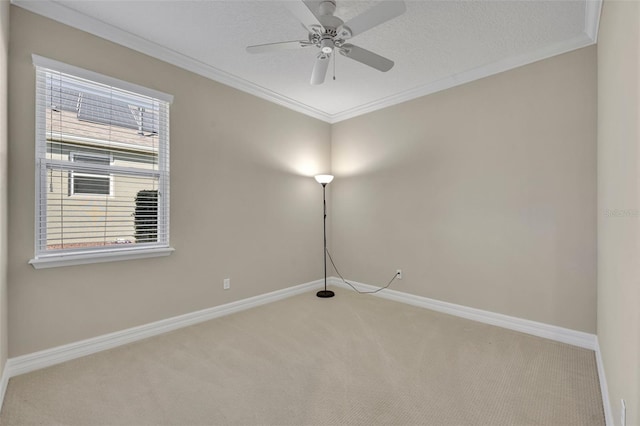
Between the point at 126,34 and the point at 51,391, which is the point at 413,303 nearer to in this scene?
the point at 51,391

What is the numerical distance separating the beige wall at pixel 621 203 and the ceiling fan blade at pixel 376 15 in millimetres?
978

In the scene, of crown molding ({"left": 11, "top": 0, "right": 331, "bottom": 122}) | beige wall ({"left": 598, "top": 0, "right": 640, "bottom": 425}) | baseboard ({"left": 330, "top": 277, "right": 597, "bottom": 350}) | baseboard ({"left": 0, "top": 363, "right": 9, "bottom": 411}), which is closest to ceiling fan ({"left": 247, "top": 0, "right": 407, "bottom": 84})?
beige wall ({"left": 598, "top": 0, "right": 640, "bottom": 425})

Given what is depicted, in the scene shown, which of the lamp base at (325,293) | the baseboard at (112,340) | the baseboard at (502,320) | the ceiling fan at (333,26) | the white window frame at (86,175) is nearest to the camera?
the ceiling fan at (333,26)

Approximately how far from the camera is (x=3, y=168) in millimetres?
1901

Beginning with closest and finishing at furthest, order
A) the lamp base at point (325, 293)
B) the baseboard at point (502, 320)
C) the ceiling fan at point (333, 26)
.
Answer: the ceiling fan at point (333, 26)
the baseboard at point (502, 320)
the lamp base at point (325, 293)

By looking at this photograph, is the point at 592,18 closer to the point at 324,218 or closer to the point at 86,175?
the point at 324,218

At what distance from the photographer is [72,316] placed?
7.64 ft

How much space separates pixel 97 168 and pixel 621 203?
3429 millimetres

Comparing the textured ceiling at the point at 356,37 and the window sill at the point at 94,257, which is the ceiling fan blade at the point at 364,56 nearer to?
the textured ceiling at the point at 356,37

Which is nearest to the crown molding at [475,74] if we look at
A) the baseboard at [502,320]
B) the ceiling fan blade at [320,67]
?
the ceiling fan blade at [320,67]

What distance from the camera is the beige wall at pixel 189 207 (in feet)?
6.97

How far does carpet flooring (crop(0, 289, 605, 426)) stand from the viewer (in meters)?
1.71

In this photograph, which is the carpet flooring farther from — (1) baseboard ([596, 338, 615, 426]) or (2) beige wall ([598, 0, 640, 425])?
(2) beige wall ([598, 0, 640, 425])

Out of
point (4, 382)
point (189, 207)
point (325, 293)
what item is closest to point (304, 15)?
point (189, 207)
